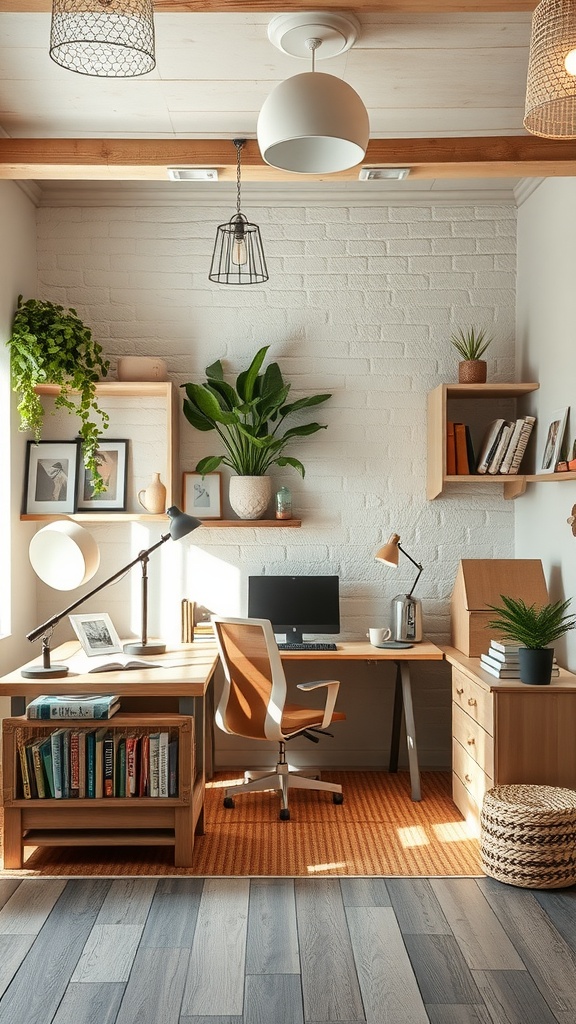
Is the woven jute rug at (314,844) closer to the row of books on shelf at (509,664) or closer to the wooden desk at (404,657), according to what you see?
the wooden desk at (404,657)

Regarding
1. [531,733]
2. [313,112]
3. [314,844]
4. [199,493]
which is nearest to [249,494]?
[199,493]

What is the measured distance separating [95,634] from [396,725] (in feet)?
5.27

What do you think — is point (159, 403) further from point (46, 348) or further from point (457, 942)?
point (457, 942)

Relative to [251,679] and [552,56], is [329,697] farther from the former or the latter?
[552,56]

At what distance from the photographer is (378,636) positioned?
4.52 meters

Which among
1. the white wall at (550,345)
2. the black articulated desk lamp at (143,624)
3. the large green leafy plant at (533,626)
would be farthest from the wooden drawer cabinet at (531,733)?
the black articulated desk lamp at (143,624)

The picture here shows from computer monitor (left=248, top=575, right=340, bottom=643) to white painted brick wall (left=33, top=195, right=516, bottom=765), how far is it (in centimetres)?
22

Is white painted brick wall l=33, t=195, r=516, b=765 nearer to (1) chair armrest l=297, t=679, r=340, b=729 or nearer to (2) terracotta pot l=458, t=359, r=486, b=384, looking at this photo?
(2) terracotta pot l=458, t=359, r=486, b=384

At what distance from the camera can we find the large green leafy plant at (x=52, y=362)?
432 centimetres

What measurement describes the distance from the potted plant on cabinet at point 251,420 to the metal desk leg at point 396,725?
1.12m

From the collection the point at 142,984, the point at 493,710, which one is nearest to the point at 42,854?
the point at 142,984

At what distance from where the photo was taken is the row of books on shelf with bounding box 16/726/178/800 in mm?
3500

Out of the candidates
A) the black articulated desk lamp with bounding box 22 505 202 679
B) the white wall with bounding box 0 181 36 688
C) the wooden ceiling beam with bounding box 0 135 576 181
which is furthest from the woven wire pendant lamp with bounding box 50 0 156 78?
the white wall with bounding box 0 181 36 688

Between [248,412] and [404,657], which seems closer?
[404,657]
